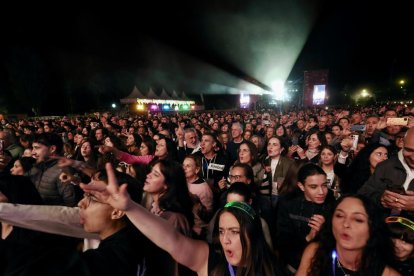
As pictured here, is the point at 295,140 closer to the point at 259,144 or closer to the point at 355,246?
the point at 259,144

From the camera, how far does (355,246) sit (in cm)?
219

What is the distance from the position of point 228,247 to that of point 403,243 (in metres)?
1.47

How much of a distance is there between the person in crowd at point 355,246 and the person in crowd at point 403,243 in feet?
0.64

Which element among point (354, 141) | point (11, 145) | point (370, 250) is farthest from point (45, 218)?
point (11, 145)

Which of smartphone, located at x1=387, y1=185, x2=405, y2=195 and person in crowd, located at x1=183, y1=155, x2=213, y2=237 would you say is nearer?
smartphone, located at x1=387, y1=185, x2=405, y2=195

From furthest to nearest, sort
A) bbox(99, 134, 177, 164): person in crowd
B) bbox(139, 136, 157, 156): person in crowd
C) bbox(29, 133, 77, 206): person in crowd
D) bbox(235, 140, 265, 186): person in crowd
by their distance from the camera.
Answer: bbox(139, 136, 157, 156): person in crowd → bbox(235, 140, 265, 186): person in crowd → bbox(99, 134, 177, 164): person in crowd → bbox(29, 133, 77, 206): person in crowd

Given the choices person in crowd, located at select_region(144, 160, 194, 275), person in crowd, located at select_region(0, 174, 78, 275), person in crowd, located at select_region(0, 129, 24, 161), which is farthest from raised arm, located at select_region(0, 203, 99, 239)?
person in crowd, located at select_region(0, 129, 24, 161)

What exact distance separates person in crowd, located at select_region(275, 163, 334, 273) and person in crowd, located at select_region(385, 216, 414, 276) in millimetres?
821

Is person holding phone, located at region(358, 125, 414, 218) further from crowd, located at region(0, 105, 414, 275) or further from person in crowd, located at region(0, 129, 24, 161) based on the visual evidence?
person in crowd, located at region(0, 129, 24, 161)

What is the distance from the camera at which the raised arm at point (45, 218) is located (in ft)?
6.98

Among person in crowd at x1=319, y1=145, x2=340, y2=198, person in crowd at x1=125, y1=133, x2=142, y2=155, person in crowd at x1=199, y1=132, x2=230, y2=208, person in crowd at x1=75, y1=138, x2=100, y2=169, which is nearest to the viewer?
person in crowd at x1=319, y1=145, x2=340, y2=198

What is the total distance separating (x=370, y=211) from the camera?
7.45ft

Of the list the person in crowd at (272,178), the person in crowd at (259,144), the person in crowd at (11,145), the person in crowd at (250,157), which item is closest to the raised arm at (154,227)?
the person in crowd at (272,178)

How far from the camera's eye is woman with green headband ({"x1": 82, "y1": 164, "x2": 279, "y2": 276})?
6.94 ft
